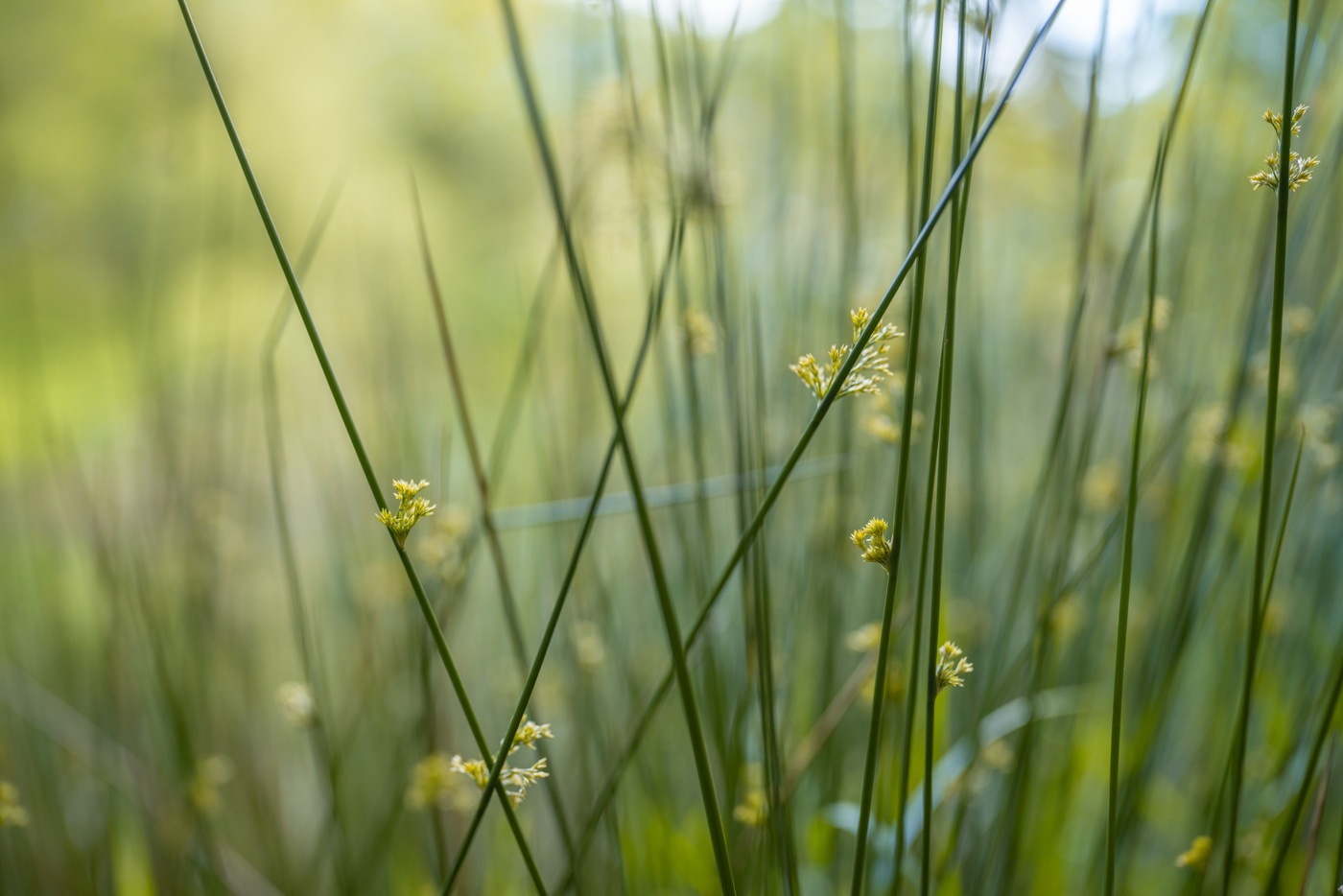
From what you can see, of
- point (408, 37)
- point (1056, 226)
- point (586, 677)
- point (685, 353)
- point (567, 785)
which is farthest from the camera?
point (408, 37)

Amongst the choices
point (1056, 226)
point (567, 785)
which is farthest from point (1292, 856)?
point (1056, 226)

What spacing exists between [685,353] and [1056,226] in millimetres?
2782

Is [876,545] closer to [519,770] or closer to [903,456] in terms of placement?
[903,456]

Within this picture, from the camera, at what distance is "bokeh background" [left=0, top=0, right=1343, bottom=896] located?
525 mm

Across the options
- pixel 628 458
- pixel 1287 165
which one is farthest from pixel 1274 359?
pixel 628 458

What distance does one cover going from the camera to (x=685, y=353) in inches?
20.0

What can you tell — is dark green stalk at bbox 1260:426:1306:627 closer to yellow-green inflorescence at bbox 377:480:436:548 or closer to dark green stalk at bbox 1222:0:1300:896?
dark green stalk at bbox 1222:0:1300:896

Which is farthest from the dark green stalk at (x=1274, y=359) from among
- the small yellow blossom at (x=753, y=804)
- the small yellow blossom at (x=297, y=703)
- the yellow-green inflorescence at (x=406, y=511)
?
the small yellow blossom at (x=297, y=703)

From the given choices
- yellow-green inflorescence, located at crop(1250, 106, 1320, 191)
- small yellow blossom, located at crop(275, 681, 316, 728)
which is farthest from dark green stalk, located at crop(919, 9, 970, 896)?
small yellow blossom, located at crop(275, 681, 316, 728)

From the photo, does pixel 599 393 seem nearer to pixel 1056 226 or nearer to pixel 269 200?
pixel 269 200

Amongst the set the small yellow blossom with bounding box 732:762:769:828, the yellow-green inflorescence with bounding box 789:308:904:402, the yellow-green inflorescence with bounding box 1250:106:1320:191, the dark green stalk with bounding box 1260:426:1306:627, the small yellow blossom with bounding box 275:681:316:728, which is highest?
the yellow-green inflorescence with bounding box 1250:106:1320:191

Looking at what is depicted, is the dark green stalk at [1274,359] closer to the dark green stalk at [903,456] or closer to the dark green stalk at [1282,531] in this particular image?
the dark green stalk at [1282,531]

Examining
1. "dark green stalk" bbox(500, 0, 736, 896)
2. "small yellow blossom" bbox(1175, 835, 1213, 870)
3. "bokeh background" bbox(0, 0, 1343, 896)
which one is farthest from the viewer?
"bokeh background" bbox(0, 0, 1343, 896)

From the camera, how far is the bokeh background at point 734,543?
1.72ft
